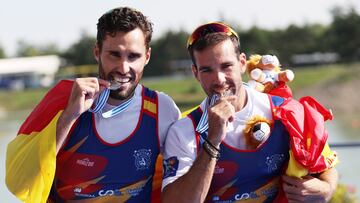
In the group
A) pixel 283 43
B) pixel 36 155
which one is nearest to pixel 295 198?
pixel 36 155

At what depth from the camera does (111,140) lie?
3174mm

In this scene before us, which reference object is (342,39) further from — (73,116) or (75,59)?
(73,116)

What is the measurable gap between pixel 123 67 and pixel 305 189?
102 cm

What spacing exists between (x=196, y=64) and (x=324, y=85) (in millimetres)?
23091

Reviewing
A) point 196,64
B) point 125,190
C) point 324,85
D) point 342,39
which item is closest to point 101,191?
point 125,190

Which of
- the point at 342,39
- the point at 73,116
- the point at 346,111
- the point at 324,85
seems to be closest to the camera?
the point at 73,116

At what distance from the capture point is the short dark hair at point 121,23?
3.09m

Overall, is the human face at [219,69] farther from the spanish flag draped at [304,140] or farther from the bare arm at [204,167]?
the spanish flag draped at [304,140]

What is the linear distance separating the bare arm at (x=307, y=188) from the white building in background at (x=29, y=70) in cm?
4927

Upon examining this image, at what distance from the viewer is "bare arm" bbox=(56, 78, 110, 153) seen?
295 cm

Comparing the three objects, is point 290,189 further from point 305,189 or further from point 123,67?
point 123,67

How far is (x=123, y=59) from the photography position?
307 centimetres

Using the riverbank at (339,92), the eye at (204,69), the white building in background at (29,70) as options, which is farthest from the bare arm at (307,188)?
the white building in background at (29,70)

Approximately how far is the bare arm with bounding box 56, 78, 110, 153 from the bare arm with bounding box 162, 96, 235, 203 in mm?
542
